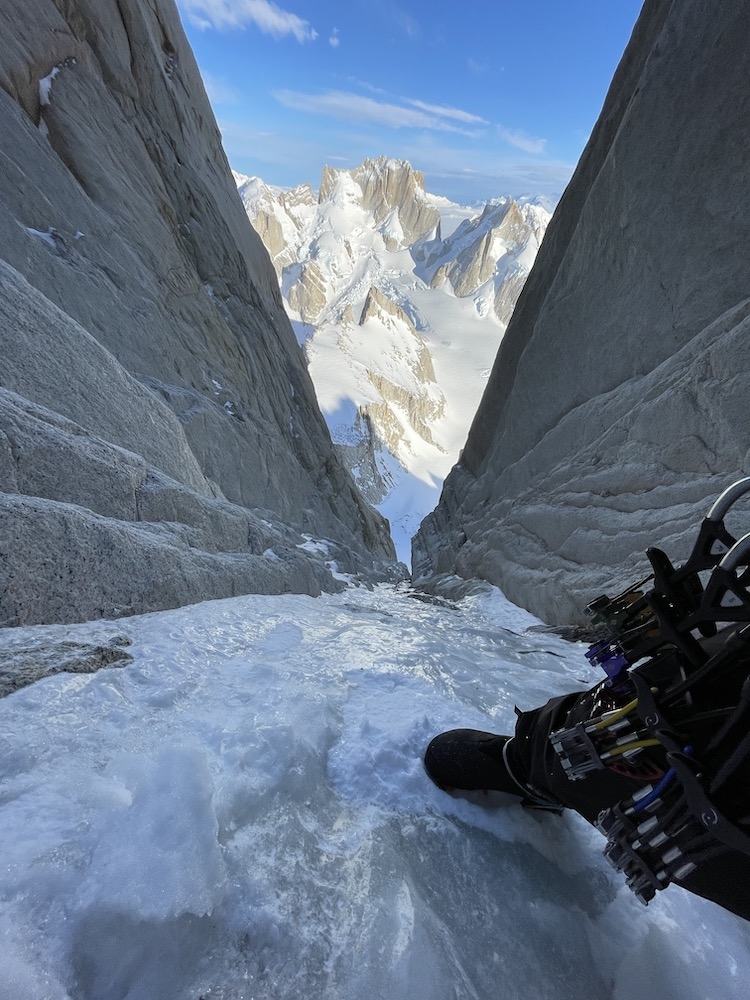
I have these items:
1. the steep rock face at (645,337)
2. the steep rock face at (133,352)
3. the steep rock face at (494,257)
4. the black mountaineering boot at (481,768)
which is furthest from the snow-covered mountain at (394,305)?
the black mountaineering boot at (481,768)

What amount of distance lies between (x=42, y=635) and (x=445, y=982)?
3352mm

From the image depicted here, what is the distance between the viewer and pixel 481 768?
2.58 m

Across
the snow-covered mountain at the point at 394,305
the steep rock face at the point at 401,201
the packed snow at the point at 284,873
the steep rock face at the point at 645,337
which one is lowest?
the packed snow at the point at 284,873

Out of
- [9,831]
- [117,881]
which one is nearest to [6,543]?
[9,831]

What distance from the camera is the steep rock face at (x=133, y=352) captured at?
15.4 ft

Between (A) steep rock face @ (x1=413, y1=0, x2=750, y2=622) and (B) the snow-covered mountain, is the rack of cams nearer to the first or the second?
(A) steep rock face @ (x1=413, y1=0, x2=750, y2=622)

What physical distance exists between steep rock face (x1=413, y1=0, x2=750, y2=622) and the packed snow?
18.1 feet

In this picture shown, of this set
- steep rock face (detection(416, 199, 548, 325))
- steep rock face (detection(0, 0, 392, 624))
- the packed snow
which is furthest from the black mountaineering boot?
steep rock face (detection(416, 199, 548, 325))

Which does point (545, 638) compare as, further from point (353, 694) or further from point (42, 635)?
point (42, 635)

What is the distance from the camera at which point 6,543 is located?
3.60m

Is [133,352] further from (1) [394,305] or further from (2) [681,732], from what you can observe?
(1) [394,305]

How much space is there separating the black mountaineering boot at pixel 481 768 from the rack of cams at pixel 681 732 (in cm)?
47

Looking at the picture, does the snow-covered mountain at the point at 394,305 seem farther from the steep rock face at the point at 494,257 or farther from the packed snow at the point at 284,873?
the packed snow at the point at 284,873

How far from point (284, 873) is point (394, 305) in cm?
14661
